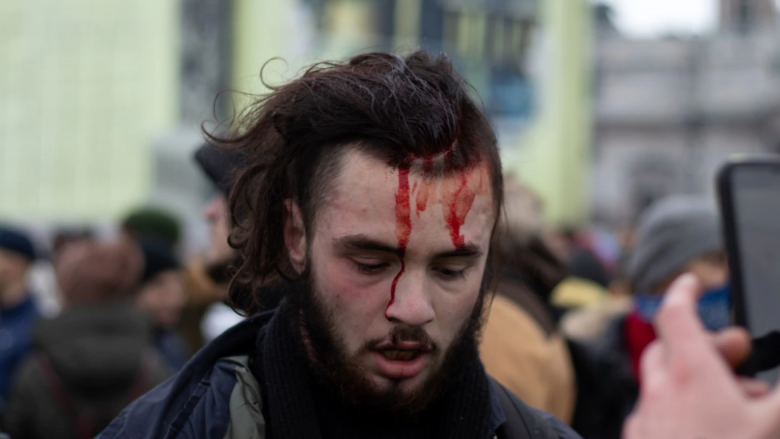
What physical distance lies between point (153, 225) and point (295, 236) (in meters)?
3.57

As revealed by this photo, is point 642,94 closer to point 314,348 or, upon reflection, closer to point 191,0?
point 191,0

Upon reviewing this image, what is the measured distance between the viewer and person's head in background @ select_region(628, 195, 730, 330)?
3.23 m

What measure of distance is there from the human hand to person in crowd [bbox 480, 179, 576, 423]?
128 centimetres

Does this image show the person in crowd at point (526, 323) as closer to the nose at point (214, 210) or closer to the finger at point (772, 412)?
the nose at point (214, 210)

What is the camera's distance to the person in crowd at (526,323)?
2.45m

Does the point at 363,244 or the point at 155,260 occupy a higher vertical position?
the point at 363,244

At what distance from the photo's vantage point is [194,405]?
155cm

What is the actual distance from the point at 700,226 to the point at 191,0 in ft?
41.7

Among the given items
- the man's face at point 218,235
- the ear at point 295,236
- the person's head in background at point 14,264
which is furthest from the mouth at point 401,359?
the person's head in background at point 14,264

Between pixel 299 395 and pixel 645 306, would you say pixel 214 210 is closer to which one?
pixel 299 395

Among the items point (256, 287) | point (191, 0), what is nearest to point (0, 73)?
point (191, 0)

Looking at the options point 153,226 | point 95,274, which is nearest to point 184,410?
point 95,274

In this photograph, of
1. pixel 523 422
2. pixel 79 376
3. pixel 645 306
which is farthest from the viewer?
pixel 645 306

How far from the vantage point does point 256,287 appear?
5.85ft
